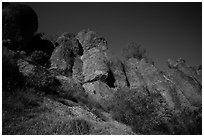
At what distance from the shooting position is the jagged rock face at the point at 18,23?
14.6m

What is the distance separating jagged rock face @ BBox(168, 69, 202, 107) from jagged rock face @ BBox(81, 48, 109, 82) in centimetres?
792

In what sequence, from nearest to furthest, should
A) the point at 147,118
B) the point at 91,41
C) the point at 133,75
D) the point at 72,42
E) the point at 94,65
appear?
the point at 147,118, the point at 94,65, the point at 133,75, the point at 72,42, the point at 91,41

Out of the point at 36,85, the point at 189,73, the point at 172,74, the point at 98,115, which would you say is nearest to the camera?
the point at 98,115

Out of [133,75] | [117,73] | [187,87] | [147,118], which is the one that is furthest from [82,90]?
[187,87]

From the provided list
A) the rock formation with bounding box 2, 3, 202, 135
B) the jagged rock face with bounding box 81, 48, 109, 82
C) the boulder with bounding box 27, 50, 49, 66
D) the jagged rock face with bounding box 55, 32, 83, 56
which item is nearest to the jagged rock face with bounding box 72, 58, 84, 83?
the rock formation with bounding box 2, 3, 202, 135

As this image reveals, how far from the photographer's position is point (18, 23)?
15156 millimetres

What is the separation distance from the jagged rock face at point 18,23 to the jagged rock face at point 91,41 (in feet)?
24.9

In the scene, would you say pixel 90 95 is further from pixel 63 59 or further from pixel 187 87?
pixel 187 87

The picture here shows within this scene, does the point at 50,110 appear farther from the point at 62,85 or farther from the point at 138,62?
the point at 138,62

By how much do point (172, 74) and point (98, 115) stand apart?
588 inches

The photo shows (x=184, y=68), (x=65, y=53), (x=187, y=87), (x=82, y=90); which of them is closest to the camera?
(x=82, y=90)

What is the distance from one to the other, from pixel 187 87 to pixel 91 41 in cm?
1215

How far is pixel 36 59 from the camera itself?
17.1m

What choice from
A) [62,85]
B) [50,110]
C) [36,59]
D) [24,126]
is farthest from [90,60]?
[24,126]
